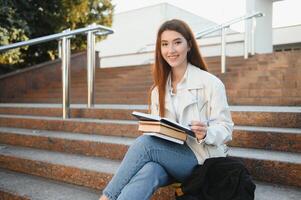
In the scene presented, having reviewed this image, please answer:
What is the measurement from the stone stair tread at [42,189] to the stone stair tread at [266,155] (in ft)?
3.60

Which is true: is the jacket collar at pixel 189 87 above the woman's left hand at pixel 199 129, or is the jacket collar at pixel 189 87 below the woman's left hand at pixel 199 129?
above

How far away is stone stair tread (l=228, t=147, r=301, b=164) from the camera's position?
7.31 ft

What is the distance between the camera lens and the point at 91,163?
277cm

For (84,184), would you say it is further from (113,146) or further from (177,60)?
(177,60)

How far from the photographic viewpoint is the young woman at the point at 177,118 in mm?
1849

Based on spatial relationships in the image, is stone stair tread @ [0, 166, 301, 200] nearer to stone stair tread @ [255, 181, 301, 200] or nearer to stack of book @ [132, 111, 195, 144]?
stone stair tread @ [255, 181, 301, 200]

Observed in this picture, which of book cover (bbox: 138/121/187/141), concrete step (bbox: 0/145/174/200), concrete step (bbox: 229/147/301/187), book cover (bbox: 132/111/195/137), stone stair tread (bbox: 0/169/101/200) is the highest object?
book cover (bbox: 132/111/195/137)

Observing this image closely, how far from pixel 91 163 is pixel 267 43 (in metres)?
7.59

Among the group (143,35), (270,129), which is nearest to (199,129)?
(270,129)

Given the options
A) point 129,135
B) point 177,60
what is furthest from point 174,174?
point 129,135

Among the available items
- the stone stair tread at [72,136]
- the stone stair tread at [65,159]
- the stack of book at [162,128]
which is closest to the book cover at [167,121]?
the stack of book at [162,128]

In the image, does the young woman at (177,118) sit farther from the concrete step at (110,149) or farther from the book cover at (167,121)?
the concrete step at (110,149)

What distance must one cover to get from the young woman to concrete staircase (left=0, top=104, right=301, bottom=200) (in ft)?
1.27

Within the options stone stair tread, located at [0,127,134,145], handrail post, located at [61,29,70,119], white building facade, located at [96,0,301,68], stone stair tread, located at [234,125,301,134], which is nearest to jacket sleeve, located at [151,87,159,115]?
stone stair tread, located at [0,127,134,145]
